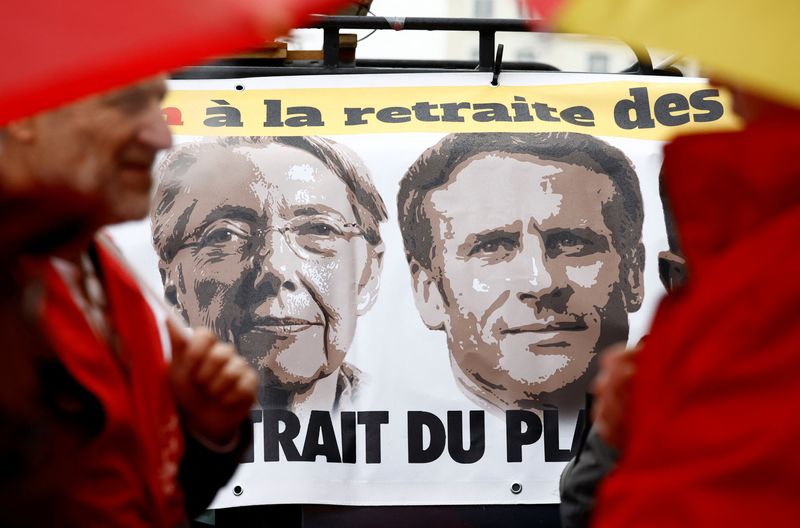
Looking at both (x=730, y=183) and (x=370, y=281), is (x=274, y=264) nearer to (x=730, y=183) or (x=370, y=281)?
(x=370, y=281)

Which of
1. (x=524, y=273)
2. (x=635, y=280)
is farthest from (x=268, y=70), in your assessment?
(x=635, y=280)

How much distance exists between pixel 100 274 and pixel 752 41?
0.76 metres

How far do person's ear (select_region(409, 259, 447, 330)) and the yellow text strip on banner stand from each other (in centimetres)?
39

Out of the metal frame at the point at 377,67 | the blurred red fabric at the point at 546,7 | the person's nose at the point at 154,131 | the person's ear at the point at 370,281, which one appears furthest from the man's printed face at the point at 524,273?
the blurred red fabric at the point at 546,7

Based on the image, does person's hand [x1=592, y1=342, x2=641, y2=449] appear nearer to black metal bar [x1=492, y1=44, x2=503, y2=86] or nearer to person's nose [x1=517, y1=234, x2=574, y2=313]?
person's nose [x1=517, y1=234, x2=574, y2=313]

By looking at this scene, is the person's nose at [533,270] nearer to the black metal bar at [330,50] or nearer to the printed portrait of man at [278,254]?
the printed portrait of man at [278,254]

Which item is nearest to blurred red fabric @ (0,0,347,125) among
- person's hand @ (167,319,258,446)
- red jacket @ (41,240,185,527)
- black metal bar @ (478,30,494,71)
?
red jacket @ (41,240,185,527)

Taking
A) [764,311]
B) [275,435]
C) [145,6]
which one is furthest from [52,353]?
[275,435]

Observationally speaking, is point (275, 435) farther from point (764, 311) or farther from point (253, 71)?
point (764, 311)

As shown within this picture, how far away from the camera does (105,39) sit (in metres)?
0.78

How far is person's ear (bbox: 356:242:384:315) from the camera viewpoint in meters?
2.65

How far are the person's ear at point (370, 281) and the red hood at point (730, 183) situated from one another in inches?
61.8

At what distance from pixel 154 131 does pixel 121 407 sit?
308 mm

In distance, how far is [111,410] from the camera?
1126mm
